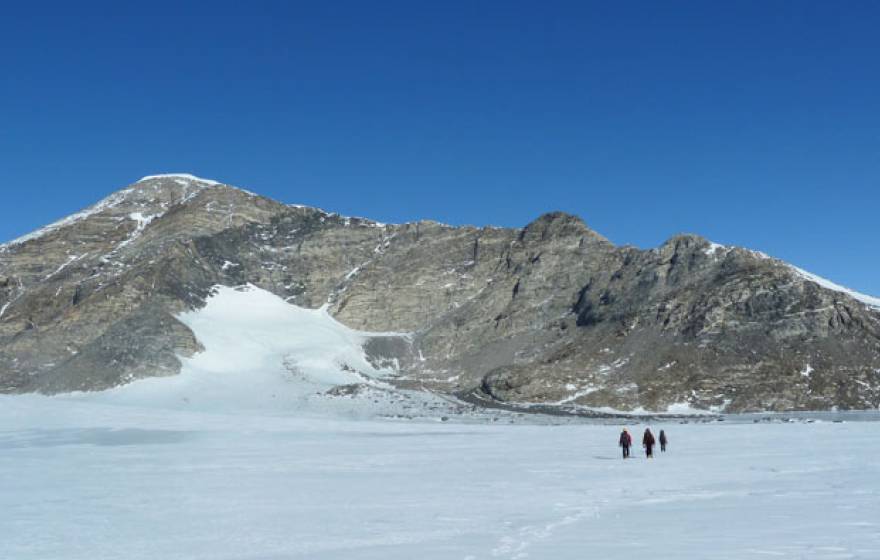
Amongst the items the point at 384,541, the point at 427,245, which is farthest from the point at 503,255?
the point at 384,541

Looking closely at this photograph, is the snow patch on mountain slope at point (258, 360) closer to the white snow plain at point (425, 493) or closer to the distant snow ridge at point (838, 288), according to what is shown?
the white snow plain at point (425, 493)

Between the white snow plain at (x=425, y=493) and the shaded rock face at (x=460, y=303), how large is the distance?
46.3m

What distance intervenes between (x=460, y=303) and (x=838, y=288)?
212 ft

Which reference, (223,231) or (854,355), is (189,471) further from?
(223,231)

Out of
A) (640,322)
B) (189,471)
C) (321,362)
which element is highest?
Result: (640,322)

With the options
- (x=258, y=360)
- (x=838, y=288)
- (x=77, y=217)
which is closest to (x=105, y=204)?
(x=77, y=217)

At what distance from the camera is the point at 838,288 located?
448ft

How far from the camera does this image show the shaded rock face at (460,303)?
10576 centimetres

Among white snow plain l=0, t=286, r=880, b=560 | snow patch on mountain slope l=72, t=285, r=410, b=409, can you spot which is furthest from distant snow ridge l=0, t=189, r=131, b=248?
white snow plain l=0, t=286, r=880, b=560

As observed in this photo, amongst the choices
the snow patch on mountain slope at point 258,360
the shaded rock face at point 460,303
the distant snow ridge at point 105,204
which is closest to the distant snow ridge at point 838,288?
the shaded rock face at point 460,303

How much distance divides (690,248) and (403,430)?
8427 centimetres

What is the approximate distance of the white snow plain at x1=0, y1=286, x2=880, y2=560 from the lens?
1712cm

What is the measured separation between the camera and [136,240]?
15700 cm

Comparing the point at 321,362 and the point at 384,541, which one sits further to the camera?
the point at 321,362
